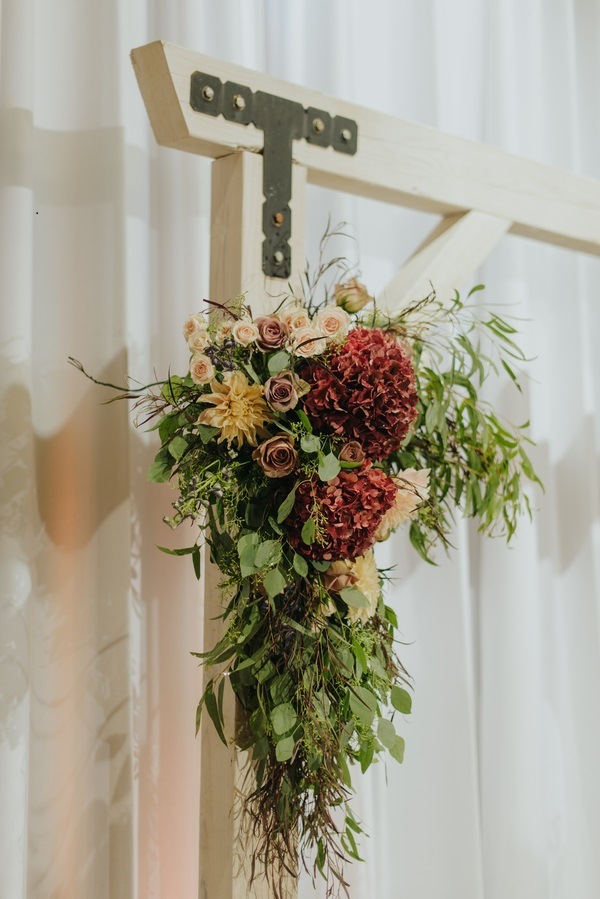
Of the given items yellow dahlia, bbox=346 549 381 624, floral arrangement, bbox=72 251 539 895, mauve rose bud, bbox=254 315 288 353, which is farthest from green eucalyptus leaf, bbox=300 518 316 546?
mauve rose bud, bbox=254 315 288 353

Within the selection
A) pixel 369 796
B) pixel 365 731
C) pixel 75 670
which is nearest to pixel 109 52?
pixel 75 670

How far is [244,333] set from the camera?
105 cm

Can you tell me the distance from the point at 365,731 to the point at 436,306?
28.1 inches

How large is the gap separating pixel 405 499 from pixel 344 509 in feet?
0.48

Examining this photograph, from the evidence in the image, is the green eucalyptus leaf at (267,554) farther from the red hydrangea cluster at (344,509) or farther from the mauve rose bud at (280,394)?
the mauve rose bud at (280,394)

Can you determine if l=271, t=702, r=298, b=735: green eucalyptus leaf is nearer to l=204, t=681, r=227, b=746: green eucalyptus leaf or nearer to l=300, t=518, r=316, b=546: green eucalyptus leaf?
l=204, t=681, r=227, b=746: green eucalyptus leaf

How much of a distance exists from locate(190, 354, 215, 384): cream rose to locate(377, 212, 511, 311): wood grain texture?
43 centimetres

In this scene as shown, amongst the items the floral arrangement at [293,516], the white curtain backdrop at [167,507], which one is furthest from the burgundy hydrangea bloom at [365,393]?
the white curtain backdrop at [167,507]

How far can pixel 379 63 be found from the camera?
1.80 meters

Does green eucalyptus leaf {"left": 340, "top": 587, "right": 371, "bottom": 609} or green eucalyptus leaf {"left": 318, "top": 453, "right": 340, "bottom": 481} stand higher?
→ green eucalyptus leaf {"left": 318, "top": 453, "right": 340, "bottom": 481}

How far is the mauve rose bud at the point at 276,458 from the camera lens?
1.03 metres

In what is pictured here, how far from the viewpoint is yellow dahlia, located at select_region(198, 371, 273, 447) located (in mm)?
1034

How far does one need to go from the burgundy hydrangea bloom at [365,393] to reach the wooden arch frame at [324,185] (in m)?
0.20

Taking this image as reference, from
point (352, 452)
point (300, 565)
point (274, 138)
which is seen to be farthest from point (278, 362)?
point (274, 138)
